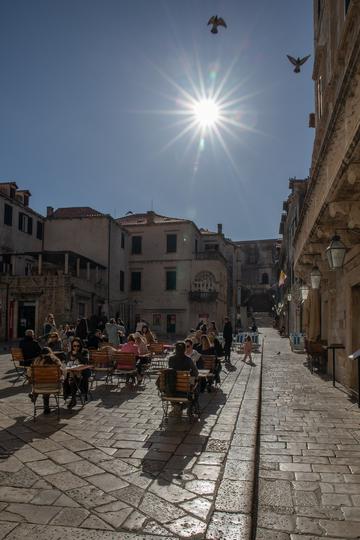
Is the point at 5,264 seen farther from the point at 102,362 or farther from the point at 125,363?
the point at 125,363

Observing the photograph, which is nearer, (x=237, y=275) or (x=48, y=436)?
(x=48, y=436)

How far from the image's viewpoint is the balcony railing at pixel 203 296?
137ft

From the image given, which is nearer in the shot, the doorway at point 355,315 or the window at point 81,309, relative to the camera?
the doorway at point 355,315

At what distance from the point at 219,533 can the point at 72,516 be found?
1.25 metres

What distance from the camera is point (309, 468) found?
5207 millimetres

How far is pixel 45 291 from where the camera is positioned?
95.0 ft

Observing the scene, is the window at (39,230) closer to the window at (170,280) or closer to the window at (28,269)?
the window at (28,269)

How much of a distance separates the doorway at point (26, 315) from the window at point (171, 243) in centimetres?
1699

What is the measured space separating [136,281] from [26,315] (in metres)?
15.6

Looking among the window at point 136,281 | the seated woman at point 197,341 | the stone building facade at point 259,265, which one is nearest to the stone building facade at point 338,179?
the seated woman at point 197,341

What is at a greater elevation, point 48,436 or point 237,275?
point 237,275

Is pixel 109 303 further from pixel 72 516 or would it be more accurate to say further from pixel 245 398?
pixel 72 516

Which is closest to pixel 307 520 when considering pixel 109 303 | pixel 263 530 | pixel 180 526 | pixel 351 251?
pixel 263 530

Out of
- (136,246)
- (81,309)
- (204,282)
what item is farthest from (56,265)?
(204,282)
